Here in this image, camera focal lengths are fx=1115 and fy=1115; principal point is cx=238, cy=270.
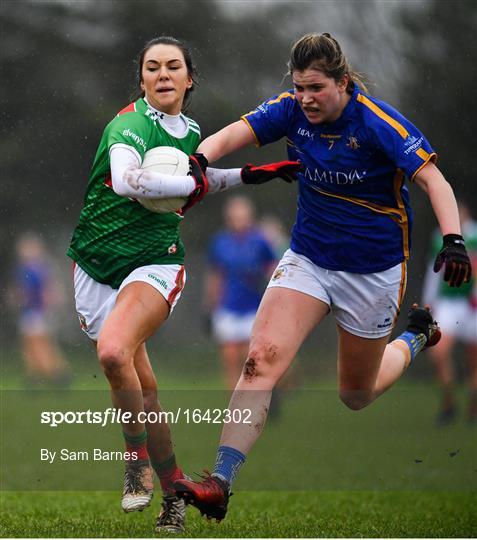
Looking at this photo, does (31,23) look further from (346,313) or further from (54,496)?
(346,313)

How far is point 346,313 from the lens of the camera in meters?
5.43

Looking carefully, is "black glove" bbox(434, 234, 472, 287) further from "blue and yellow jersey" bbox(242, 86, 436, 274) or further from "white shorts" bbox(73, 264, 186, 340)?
Answer: "white shorts" bbox(73, 264, 186, 340)

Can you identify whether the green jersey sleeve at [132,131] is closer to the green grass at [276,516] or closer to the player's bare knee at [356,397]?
the player's bare knee at [356,397]

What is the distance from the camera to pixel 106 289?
539cm

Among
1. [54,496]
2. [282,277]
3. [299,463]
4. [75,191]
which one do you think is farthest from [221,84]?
[282,277]

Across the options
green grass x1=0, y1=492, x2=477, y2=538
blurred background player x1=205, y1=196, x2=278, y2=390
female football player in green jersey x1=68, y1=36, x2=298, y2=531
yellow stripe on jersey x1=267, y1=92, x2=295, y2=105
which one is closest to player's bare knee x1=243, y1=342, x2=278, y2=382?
female football player in green jersey x1=68, y1=36, x2=298, y2=531

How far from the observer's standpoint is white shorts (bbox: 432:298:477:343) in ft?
33.1

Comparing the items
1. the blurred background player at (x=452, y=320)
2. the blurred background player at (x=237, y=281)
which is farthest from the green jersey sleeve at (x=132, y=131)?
the blurred background player at (x=452, y=320)

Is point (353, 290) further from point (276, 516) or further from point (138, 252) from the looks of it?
point (276, 516)

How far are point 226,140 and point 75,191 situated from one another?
20.4ft

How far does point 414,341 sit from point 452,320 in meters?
3.89

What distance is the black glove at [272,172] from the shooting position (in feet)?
17.3

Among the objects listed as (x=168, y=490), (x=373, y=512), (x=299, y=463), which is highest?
(x=168, y=490)

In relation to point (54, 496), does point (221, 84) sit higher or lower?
higher
